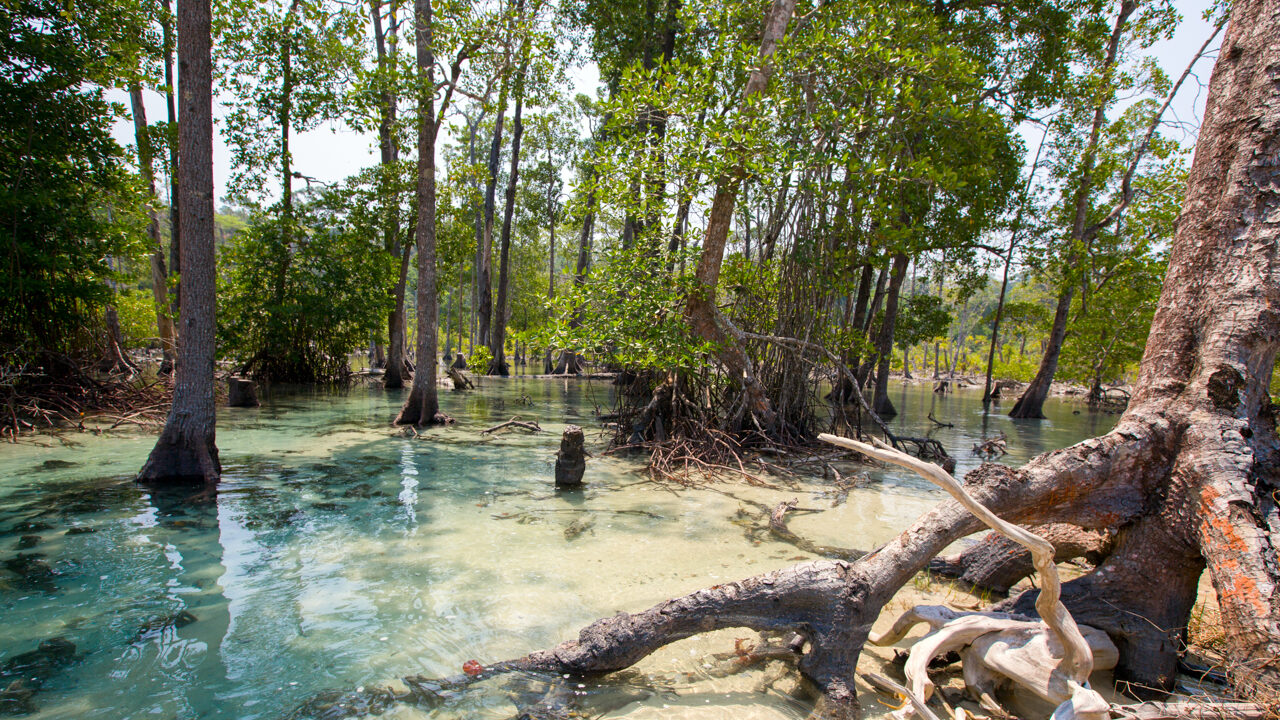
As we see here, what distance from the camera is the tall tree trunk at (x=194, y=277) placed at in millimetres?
5801

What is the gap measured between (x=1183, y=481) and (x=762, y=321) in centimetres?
659

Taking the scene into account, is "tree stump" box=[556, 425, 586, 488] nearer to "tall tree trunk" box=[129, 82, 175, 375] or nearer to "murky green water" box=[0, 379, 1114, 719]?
"murky green water" box=[0, 379, 1114, 719]

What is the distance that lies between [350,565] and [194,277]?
376 centimetres

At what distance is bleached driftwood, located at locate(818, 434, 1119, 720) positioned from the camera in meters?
2.10

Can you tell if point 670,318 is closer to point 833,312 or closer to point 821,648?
point 833,312

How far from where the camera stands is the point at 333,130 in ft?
48.2

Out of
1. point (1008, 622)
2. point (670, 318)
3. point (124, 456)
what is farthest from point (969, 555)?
point (124, 456)

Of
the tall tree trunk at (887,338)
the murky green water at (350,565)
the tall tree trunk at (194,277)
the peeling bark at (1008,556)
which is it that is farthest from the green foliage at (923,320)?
the tall tree trunk at (194,277)

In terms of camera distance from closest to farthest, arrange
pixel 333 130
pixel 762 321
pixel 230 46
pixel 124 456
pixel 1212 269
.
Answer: pixel 1212 269, pixel 124 456, pixel 762 321, pixel 230 46, pixel 333 130

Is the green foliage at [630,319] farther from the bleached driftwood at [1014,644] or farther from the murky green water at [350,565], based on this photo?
the bleached driftwood at [1014,644]

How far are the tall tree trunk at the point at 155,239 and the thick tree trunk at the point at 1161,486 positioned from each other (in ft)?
45.0

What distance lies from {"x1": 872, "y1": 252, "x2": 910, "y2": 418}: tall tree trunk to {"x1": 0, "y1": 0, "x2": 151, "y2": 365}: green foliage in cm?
1552

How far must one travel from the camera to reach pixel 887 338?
15688mm

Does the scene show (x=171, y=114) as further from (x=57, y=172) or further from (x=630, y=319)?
(x=630, y=319)
